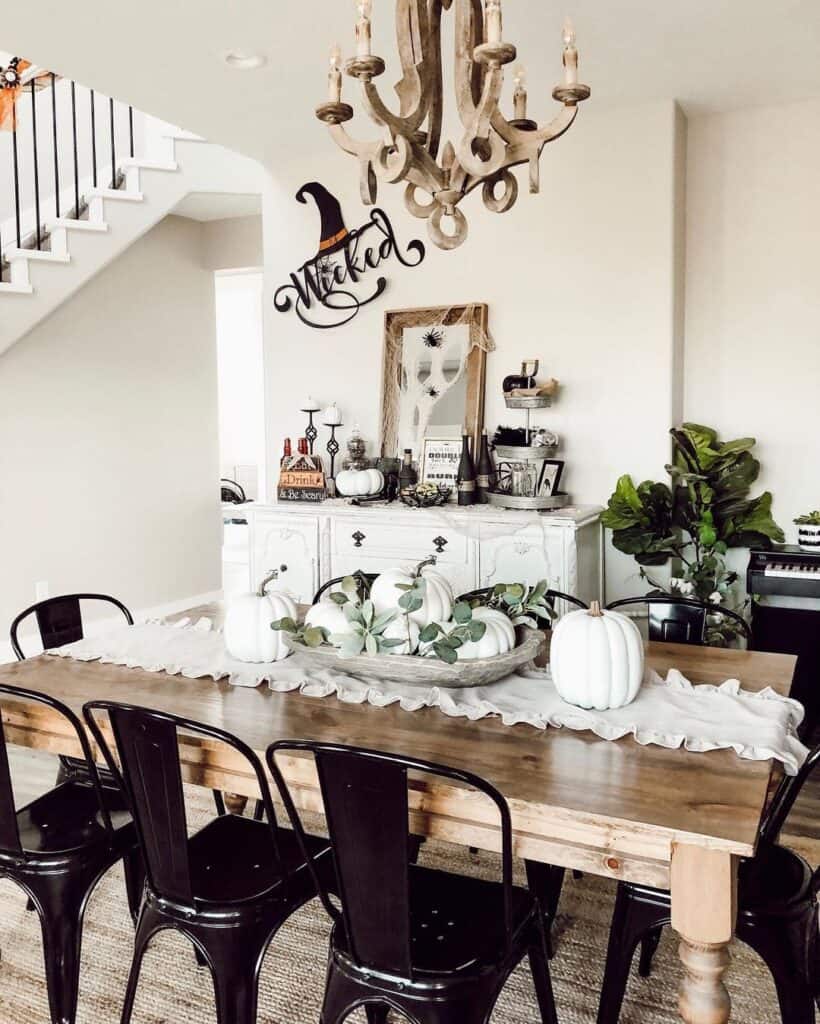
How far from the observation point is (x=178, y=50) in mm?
3471

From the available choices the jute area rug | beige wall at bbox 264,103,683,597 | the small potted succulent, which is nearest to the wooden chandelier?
the jute area rug

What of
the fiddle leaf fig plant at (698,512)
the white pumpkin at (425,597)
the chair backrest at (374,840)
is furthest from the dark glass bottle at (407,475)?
the chair backrest at (374,840)

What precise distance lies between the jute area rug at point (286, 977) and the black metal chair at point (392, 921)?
51 centimetres

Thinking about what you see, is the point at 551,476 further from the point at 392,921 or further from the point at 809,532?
the point at 392,921

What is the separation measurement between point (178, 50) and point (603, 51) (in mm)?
1703

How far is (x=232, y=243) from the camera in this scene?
20.9 feet

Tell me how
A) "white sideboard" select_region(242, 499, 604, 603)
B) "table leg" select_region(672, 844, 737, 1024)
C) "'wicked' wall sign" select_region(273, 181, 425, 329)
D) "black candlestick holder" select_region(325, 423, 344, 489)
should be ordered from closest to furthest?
"table leg" select_region(672, 844, 737, 1024), "white sideboard" select_region(242, 499, 604, 603), "'wicked' wall sign" select_region(273, 181, 425, 329), "black candlestick holder" select_region(325, 423, 344, 489)

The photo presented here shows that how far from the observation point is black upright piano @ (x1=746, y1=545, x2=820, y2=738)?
371 cm

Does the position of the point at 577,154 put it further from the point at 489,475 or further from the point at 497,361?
the point at 489,475

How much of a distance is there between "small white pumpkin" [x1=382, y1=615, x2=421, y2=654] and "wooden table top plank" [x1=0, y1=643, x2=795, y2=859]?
0.58 ft

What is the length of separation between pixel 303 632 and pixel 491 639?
18.7 inches

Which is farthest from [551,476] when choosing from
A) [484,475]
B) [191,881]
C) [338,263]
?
[191,881]

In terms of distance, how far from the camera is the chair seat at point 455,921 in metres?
1.59

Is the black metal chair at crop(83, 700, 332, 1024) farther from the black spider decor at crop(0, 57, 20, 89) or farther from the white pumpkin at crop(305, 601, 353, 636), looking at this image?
the black spider decor at crop(0, 57, 20, 89)
